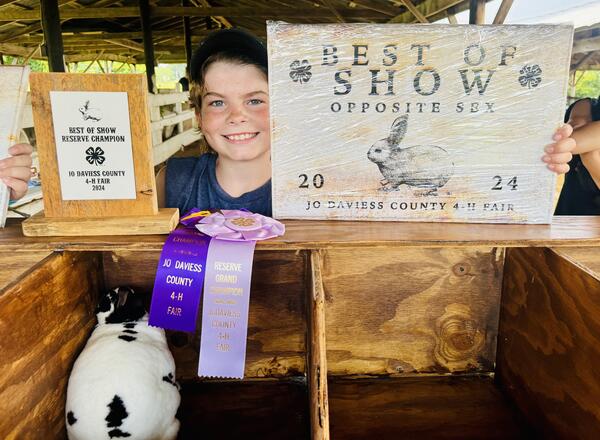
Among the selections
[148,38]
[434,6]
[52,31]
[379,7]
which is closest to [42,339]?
[52,31]

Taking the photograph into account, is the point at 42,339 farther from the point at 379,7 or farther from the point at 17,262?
the point at 379,7

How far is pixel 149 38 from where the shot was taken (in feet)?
21.9

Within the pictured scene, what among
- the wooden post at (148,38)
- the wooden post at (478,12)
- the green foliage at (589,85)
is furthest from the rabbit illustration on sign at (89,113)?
the green foliage at (589,85)

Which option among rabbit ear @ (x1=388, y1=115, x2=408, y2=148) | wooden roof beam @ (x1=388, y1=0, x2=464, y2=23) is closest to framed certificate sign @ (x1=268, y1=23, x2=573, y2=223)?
rabbit ear @ (x1=388, y1=115, x2=408, y2=148)

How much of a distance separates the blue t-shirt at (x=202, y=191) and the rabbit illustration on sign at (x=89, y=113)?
560 millimetres

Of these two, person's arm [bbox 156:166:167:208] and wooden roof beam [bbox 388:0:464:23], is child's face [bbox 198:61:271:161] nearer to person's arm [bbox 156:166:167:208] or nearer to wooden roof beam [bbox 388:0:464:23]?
person's arm [bbox 156:166:167:208]

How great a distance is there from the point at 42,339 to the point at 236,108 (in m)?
0.75

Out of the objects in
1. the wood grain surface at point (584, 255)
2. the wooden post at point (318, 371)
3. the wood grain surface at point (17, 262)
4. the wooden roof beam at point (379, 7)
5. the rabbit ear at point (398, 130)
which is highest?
the wooden roof beam at point (379, 7)

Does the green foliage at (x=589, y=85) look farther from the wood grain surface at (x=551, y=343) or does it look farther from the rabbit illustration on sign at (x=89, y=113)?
the rabbit illustration on sign at (x=89, y=113)

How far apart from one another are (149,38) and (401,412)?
678 cm

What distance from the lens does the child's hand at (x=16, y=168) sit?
94cm

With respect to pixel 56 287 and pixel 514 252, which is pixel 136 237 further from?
pixel 514 252

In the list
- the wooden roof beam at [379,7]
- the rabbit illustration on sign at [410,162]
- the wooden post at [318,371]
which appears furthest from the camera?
the wooden roof beam at [379,7]

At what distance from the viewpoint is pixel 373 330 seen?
1.15 metres
